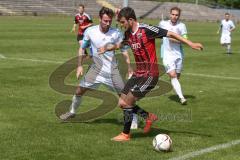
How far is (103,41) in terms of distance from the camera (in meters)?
8.94

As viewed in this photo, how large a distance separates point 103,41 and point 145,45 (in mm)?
1277

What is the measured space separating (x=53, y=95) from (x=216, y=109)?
3.82 m

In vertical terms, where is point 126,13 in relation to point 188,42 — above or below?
above

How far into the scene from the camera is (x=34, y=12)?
190 ft

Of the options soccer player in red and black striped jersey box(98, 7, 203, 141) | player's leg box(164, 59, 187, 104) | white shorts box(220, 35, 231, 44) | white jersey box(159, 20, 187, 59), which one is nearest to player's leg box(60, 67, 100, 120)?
soccer player in red and black striped jersey box(98, 7, 203, 141)

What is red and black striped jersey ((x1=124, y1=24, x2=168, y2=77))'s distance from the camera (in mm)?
7859

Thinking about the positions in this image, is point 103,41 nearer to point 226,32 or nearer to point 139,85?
point 139,85

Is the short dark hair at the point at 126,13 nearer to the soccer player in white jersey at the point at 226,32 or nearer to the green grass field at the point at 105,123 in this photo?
the green grass field at the point at 105,123

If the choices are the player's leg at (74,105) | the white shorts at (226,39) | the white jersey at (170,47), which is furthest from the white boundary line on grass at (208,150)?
the white shorts at (226,39)

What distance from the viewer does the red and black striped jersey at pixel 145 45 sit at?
786cm

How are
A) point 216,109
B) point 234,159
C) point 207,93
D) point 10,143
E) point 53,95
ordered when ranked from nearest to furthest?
point 234,159 < point 10,143 < point 216,109 < point 53,95 < point 207,93

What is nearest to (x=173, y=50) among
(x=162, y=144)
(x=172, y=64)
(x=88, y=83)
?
(x=172, y=64)

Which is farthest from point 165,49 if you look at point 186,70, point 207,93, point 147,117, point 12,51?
point 12,51

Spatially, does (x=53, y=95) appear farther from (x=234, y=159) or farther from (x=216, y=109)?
(x=234, y=159)
